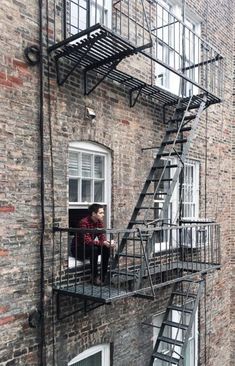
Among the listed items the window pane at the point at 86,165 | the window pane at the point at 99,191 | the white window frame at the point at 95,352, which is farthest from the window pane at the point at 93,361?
the window pane at the point at 86,165

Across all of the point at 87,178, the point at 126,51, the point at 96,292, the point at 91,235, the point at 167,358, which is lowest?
the point at 167,358

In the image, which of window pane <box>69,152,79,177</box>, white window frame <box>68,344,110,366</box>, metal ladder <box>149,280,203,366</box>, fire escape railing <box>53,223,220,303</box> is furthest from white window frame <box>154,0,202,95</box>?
white window frame <box>68,344,110,366</box>

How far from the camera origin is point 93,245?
5367mm

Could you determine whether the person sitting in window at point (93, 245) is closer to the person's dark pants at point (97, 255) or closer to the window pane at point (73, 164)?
the person's dark pants at point (97, 255)

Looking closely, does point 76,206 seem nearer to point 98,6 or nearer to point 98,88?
point 98,88

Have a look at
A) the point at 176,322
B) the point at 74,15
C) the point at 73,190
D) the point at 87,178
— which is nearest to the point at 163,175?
the point at 87,178

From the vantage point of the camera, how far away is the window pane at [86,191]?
6278 millimetres

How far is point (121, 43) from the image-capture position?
530 cm

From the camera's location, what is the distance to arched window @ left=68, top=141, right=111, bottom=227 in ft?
20.0

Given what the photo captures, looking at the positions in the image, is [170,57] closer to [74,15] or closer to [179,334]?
[74,15]

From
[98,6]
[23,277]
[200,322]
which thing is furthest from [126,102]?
[200,322]

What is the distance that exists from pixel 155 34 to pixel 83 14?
181 centimetres

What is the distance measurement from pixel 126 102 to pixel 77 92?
122 cm

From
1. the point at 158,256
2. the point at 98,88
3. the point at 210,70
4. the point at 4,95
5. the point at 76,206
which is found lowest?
the point at 158,256
